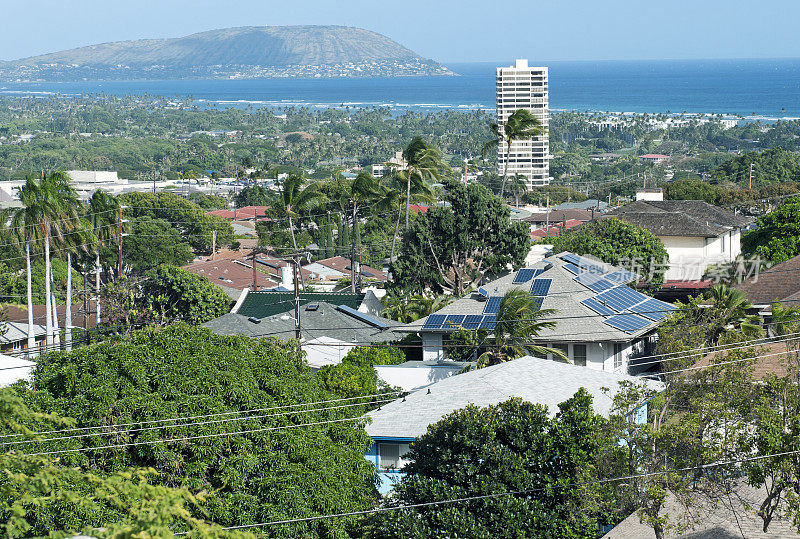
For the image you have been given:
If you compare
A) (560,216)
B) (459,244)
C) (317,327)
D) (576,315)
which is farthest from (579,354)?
(560,216)

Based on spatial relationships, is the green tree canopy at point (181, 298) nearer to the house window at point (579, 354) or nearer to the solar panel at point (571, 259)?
the solar panel at point (571, 259)

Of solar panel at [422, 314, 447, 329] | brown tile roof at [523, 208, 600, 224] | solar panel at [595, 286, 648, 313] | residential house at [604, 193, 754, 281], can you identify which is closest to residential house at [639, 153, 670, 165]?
brown tile roof at [523, 208, 600, 224]

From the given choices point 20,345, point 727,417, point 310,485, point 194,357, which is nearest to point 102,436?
point 194,357

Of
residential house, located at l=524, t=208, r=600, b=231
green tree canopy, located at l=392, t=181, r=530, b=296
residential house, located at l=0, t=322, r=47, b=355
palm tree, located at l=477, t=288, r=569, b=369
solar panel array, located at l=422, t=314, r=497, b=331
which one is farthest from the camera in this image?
residential house, located at l=524, t=208, r=600, b=231

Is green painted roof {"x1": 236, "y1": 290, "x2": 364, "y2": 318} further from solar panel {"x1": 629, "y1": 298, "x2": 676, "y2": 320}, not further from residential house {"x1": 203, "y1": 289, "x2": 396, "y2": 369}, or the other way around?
solar panel {"x1": 629, "y1": 298, "x2": 676, "y2": 320}

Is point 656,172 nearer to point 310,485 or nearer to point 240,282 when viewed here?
point 240,282

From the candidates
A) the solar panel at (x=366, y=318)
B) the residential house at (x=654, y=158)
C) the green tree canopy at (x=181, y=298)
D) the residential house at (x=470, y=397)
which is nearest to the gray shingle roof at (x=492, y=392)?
the residential house at (x=470, y=397)

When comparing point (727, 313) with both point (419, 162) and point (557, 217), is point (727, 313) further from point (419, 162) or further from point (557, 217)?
point (557, 217)
